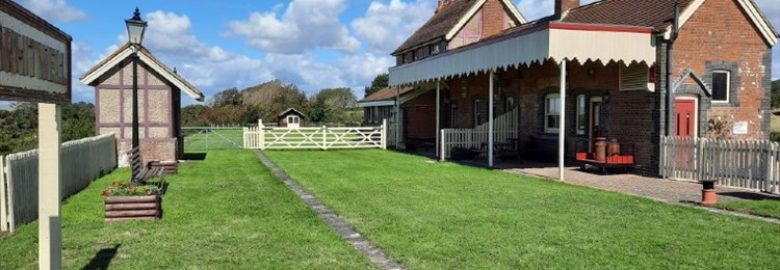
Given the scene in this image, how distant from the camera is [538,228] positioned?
341 inches

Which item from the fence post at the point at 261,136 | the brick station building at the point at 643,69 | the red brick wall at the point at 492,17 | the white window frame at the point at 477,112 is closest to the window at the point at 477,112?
the white window frame at the point at 477,112

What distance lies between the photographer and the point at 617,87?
17844 mm

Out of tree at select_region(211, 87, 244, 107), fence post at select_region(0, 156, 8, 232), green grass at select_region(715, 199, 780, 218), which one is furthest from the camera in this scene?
tree at select_region(211, 87, 244, 107)

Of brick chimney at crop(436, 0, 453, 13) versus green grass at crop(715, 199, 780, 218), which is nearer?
green grass at crop(715, 199, 780, 218)

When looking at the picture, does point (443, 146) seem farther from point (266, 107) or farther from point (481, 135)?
point (266, 107)

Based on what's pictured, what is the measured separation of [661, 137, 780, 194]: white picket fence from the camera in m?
12.4

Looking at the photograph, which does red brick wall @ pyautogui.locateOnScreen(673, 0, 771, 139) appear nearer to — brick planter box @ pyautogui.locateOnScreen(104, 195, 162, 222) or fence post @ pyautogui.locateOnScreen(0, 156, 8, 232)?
brick planter box @ pyautogui.locateOnScreen(104, 195, 162, 222)

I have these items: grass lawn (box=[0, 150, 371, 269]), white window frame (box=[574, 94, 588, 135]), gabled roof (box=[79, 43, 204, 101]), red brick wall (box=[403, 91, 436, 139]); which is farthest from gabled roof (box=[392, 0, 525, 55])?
grass lawn (box=[0, 150, 371, 269])

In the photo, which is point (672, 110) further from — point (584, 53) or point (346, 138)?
point (346, 138)

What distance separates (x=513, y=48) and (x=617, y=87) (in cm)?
322

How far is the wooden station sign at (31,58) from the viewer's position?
3400mm

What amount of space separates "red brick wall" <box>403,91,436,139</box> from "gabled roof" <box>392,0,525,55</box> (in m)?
3.14

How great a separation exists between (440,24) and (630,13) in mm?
16652

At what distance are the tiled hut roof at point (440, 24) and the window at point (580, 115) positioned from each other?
1251cm
